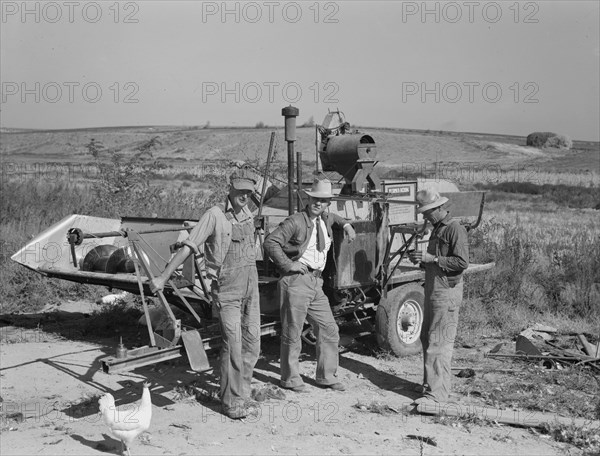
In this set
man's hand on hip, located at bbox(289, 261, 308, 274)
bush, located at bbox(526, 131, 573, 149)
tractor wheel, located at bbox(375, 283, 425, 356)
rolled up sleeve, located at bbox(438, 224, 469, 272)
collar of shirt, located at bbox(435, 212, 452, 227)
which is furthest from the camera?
bush, located at bbox(526, 131, 573, 149)

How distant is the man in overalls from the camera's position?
7.09 metres

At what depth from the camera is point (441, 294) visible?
7.73m

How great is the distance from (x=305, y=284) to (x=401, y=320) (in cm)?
183

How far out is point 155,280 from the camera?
267 inches

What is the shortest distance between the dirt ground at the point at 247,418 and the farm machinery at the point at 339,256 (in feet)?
1.80

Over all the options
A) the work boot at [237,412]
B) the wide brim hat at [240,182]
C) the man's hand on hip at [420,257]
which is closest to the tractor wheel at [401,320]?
the man's hand on hip at [420,257]

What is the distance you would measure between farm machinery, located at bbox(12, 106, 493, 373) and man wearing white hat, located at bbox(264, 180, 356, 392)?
457mm

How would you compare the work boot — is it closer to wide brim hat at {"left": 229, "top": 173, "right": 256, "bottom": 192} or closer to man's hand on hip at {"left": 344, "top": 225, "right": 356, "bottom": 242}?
wide brim hat at {"left": 229, "top": 173, "right": 256, "bottom": 192}

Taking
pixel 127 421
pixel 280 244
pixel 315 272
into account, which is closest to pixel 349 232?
pixel 315 272

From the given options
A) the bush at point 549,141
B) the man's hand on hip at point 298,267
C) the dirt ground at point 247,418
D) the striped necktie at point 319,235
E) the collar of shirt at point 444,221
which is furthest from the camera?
the bush at point 549,141

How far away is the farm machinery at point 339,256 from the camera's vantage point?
8625 millimetres

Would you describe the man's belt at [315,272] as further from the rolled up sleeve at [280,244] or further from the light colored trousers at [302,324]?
the rolled up sleeve at [280,244]

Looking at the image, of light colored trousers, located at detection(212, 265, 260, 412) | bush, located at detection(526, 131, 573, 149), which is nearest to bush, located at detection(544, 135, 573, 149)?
bush, located at detection(526, 131, 573, 149)

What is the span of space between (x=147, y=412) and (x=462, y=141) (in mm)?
71135
